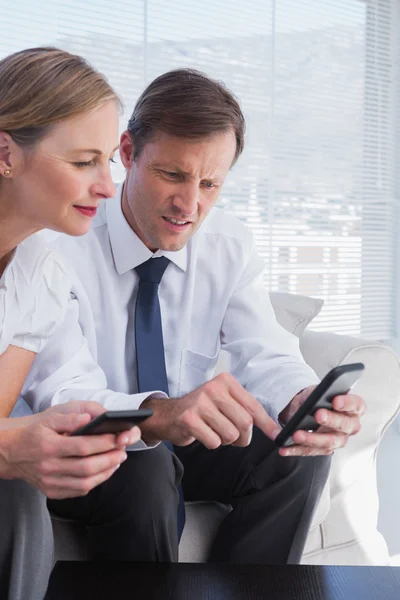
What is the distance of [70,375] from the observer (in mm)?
1619

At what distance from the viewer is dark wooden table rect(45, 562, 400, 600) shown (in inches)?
42.8

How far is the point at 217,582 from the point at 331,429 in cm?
44

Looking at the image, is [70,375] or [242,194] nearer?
[70,375]

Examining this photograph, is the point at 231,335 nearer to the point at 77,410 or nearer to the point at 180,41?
the point at 77,410

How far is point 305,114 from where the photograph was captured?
427 centimetres

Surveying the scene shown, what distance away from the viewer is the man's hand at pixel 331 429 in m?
1.38

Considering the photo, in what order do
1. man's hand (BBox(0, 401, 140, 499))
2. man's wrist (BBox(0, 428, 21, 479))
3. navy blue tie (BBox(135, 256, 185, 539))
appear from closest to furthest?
man's hand (BBox(0, 401, 140, 499))
man's wrist (BBox(0, 428, 21, 479))
navy blue tie (BBox(135, 256, 185, 539))

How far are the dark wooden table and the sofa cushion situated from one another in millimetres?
1064

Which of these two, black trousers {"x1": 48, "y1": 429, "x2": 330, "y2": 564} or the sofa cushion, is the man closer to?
black trousers {"x1": 48, "y1": 429, "x2": 330, "y2": 564}

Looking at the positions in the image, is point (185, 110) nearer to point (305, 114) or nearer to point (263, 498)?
point (263, 498)

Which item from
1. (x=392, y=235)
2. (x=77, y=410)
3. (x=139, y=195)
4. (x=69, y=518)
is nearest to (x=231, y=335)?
(x=139, y=195)

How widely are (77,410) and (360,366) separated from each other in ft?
1.53

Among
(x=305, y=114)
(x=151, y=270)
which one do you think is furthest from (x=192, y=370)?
(x=305, y=114)

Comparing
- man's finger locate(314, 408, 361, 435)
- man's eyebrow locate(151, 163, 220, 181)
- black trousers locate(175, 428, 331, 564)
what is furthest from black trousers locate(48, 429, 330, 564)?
man's eyebrow locate(151, 163, 220, 181)
